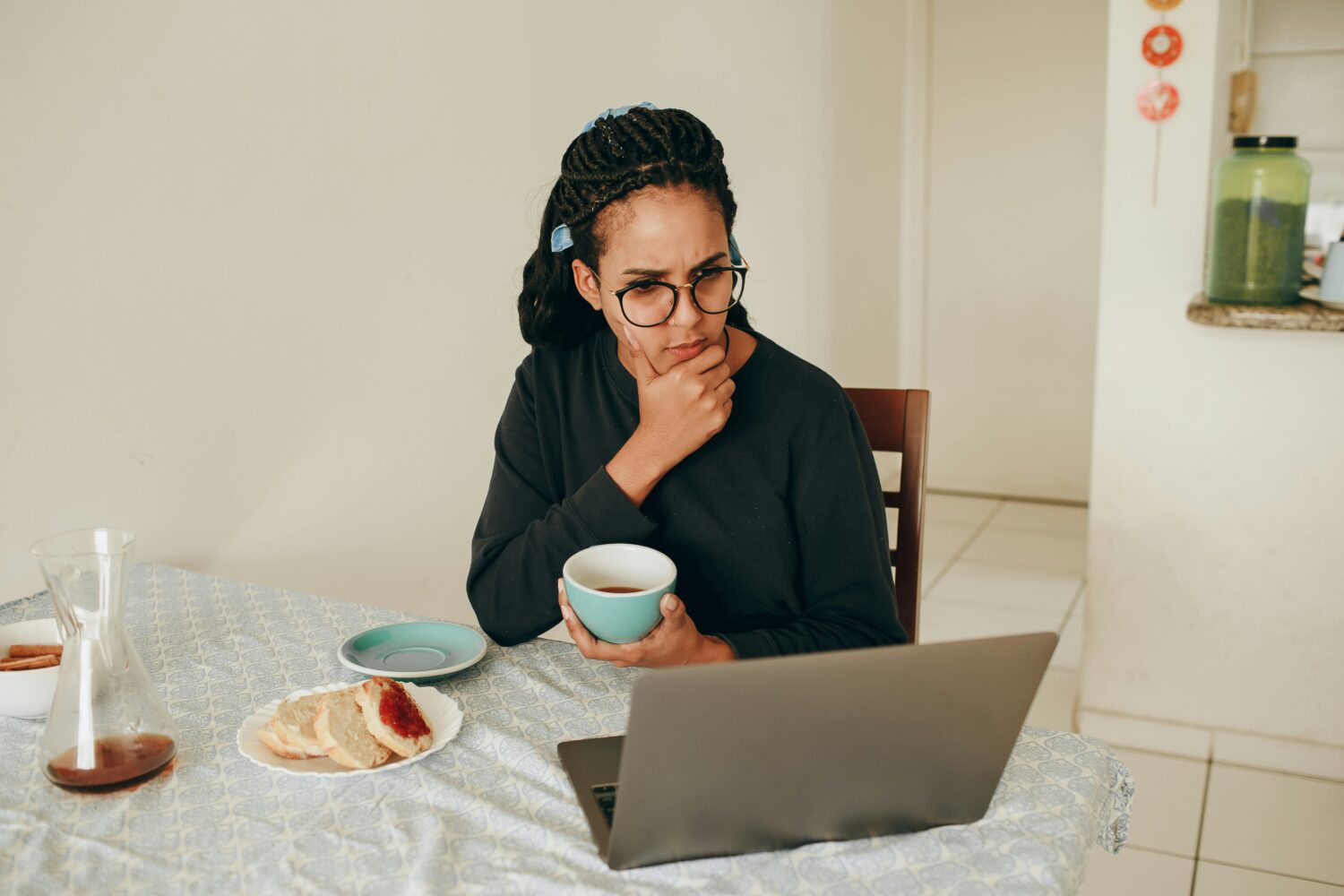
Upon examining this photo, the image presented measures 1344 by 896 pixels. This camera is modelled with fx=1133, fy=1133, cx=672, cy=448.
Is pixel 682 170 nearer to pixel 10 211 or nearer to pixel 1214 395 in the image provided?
pixel 10 211

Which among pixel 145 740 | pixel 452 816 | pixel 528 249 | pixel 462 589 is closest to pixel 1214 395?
pixel 528 249

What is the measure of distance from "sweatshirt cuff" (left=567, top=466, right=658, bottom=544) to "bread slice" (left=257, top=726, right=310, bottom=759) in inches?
14.7

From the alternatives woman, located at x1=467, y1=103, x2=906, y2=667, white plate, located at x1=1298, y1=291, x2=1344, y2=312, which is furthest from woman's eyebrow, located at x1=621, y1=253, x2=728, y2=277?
white plate, located at x1=1298, y1=291, x2=1344, y2=312

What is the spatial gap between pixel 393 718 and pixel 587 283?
0.57 meters

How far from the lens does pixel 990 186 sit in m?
4.21

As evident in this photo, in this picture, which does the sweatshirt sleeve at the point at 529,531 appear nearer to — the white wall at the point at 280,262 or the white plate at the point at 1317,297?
the white wall at the point at 280,262

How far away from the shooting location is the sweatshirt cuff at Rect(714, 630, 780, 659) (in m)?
1.17

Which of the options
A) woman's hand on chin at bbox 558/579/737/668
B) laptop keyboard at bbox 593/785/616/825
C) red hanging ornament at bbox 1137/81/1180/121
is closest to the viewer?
laptop keyboard at bbox 593/785/616/825

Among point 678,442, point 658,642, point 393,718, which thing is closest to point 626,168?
point 678,442

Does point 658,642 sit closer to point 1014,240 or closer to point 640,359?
point 640,359

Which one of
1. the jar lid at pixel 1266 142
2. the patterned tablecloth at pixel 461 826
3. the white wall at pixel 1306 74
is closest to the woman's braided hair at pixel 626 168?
the patterned tablecloth at pixel 461 826

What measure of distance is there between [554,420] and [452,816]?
1.93 ft

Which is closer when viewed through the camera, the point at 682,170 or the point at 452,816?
the point at 452,816

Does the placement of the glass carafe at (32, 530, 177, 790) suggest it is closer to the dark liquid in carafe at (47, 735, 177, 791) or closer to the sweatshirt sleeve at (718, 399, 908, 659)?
the dark liquid in carafe at (47, 735, 177, 791)
